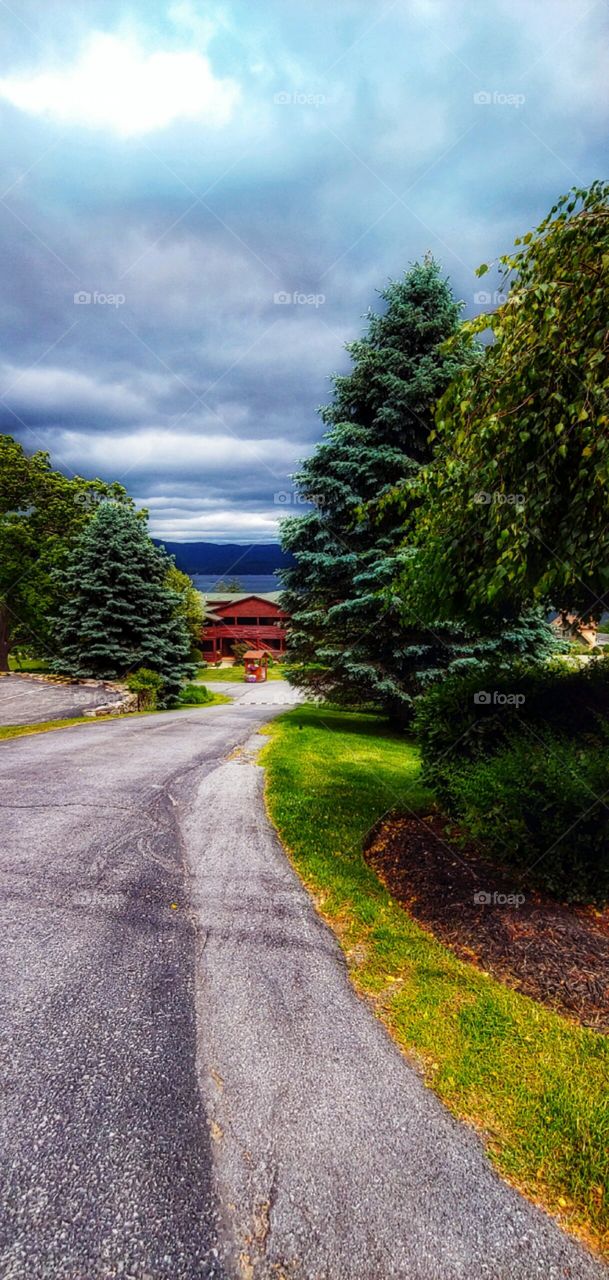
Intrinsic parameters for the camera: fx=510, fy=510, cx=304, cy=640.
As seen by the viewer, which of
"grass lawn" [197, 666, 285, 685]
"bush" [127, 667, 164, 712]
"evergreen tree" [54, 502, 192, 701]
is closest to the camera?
"bush" [127, 667, 164, 712]

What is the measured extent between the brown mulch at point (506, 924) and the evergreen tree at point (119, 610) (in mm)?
14985

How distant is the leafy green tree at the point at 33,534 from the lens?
71.3 feet

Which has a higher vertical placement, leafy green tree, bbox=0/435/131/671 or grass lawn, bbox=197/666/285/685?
leafy green tree, bbox=0/435/131/671

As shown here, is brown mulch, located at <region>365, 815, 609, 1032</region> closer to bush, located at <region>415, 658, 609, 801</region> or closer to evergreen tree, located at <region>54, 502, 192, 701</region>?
bush, located at <region>415, 658, 609, 801</region>

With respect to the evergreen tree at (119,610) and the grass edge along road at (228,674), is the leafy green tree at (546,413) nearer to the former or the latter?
the evergreen tree at (119,610)

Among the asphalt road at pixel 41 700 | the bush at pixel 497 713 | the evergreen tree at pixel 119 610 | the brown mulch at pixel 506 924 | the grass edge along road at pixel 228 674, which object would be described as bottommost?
the grass edge along road at pixel 228 674

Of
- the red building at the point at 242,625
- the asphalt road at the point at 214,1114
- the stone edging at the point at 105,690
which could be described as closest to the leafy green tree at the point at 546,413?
the asphalt road at the point at 214,1114

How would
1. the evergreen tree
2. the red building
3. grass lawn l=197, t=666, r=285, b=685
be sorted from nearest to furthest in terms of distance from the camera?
the evergreen tree < grass lawn l=197, t=666, r=285, b=685 < the red building

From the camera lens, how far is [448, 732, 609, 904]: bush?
4023 mm

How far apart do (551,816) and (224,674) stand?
36.2 m

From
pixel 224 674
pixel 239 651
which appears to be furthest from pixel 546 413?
pixel 239 651

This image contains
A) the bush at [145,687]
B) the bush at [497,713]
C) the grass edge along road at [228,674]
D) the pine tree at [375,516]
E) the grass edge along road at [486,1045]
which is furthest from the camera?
the grass edge along road at [228,674]

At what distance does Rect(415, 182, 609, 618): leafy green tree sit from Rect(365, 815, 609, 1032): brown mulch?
2507mm

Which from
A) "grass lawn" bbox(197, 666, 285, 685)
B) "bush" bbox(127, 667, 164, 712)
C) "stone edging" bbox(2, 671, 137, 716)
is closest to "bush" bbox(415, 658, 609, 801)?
"stone edging" bbox(2, 671, 137, 716)
